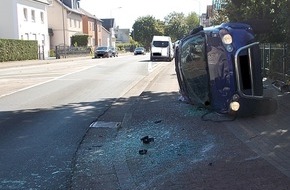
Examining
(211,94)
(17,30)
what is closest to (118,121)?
(211,94)

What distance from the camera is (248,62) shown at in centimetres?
771

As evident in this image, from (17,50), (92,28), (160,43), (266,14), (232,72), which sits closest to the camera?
(232,72)

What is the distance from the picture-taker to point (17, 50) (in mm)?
43156

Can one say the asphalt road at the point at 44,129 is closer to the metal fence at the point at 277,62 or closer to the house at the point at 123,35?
the metal fence at the point at 277,62

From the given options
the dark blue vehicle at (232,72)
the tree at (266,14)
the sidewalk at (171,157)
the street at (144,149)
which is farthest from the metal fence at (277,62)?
the sidewalk at (171,157)

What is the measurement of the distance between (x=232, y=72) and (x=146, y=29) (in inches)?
4817

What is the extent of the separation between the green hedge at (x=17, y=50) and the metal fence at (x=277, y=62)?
A: 29532 millimetres

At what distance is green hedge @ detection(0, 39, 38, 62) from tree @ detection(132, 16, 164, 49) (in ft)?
263

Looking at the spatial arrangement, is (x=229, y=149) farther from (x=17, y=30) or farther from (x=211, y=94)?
(x=17, y=30)

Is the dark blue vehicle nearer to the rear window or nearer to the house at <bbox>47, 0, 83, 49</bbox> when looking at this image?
the rear window

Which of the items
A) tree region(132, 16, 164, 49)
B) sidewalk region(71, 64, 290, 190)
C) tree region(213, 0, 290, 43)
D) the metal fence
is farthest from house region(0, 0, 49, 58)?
tree region(132, 16, 164, 49)

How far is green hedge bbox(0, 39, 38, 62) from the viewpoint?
40094 millimetres

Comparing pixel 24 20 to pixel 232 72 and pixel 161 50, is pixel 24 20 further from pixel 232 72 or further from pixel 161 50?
pixel 232 72

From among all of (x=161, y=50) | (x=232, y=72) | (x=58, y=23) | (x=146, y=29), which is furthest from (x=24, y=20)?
(x=146, y=29)
